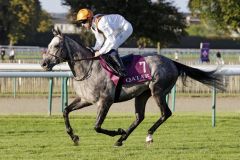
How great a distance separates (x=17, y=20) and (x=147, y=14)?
27.9 m

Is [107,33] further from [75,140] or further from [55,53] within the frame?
[75,140]

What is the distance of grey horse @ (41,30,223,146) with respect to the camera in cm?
1025

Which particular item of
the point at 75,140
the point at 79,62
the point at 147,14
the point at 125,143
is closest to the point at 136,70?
the point at 79,62

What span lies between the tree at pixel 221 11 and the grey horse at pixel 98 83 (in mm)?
35998

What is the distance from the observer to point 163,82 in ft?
35.3

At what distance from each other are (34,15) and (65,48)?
6865 centimetres

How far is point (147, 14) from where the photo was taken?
3972cm

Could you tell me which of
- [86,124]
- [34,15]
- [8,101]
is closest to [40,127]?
[86,124]

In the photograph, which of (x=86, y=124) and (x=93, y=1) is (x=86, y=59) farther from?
(x=93, y=1)

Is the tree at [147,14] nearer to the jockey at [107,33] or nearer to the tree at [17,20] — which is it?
the tree at [17,20]

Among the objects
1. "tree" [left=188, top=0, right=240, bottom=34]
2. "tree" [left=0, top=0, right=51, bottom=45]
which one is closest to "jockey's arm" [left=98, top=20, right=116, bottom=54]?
"tree" [left=188, top=0, right=240, bottom=34]

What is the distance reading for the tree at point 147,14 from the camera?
1544 inches

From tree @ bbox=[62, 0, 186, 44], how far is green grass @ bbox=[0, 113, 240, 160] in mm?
23556

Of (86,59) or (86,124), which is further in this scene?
(86,124)
